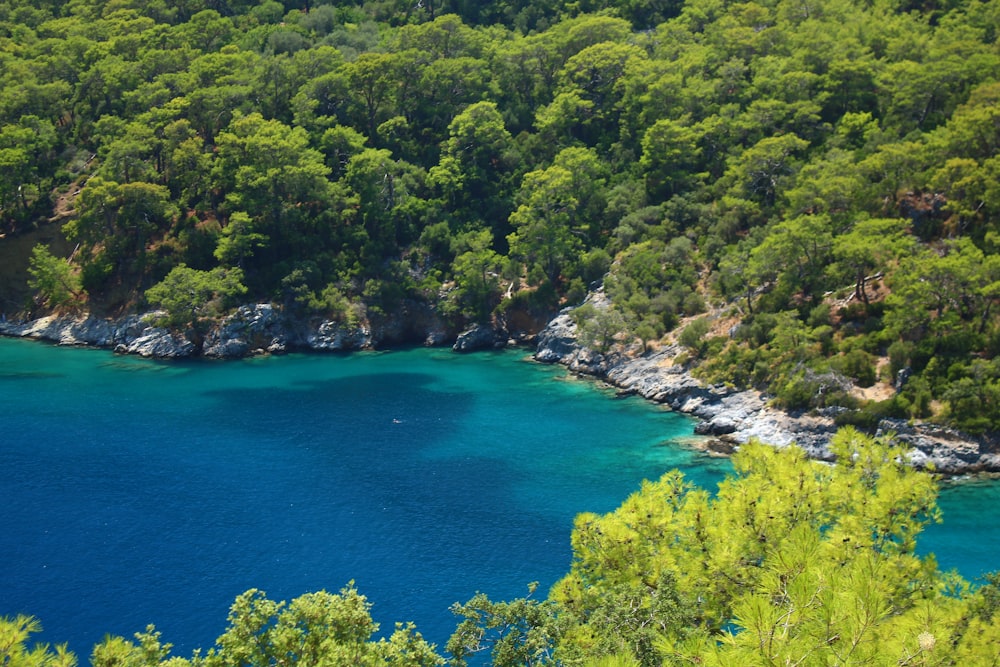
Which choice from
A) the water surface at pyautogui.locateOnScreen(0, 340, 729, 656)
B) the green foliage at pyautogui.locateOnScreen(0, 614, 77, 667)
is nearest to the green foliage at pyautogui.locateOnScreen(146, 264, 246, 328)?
the water surface at pyautogui.locateOnScreen(0, 340, 729, 656)

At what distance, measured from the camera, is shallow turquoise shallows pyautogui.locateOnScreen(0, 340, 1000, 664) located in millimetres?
37000

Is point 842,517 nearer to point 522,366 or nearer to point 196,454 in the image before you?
point 196,454

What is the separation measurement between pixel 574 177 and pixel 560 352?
17.5m

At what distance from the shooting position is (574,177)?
78938 mm

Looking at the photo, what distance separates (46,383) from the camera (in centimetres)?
6519

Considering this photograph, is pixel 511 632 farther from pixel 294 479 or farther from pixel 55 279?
pixel 55 279

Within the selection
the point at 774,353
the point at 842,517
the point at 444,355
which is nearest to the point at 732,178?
the point at 774,353

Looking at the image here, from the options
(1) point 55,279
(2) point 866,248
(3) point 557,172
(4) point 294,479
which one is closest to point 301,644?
(4) point 294,479

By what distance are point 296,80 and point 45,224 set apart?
1070 inches

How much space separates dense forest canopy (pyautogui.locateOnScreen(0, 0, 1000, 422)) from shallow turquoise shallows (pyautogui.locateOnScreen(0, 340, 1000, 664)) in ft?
28.3

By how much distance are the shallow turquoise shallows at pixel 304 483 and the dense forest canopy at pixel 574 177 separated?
863 centimetres

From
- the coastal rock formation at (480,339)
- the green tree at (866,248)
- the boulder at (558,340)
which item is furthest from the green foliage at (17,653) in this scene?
the coastal rock formation at (480,339)

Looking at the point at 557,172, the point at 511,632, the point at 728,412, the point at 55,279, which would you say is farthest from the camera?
the point at 557,172

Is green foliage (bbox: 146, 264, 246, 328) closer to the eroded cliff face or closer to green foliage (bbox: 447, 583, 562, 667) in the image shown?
the eroded cliff face
